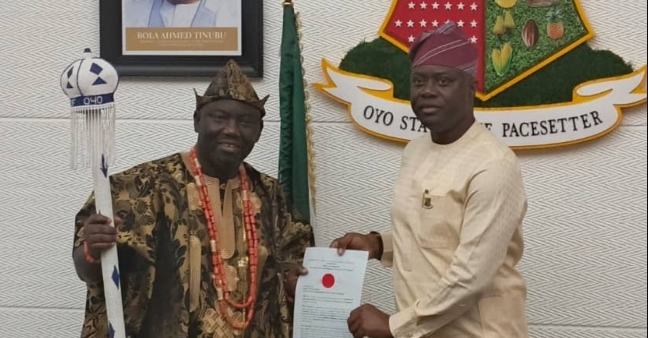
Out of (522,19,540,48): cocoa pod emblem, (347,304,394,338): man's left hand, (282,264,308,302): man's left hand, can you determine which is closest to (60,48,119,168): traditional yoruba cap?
(282,264,308,302): man's left hand

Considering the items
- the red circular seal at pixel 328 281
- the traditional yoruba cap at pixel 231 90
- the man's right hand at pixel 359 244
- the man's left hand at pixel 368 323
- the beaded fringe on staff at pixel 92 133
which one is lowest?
the man's left hand at pixel 368 323

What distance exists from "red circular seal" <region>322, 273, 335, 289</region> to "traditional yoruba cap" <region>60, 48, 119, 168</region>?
0.53 metres

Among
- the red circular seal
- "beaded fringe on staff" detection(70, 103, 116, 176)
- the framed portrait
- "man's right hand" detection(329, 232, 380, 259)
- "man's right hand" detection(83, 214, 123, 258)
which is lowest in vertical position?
the red circular seal

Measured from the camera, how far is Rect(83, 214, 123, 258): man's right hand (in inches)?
65.7

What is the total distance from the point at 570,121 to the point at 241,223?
989mm

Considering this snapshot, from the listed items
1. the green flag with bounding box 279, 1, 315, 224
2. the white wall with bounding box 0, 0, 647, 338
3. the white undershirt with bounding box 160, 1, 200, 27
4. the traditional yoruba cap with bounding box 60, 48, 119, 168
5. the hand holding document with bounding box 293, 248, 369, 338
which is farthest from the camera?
the white undershirt with bounding box 160, 1, 200, 27

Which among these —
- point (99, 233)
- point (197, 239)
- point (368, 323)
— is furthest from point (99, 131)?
point (368, 323)

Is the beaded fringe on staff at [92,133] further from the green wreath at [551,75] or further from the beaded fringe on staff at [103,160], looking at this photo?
the green wreath at [551,75]

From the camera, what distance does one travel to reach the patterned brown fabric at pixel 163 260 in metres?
1.79

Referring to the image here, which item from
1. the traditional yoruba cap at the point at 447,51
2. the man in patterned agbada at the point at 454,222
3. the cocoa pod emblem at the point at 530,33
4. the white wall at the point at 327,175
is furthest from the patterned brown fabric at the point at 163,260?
the cocoa pod emblem at the point at 530,33

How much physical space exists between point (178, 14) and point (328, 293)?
1.04 meters

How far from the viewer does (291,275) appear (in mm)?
1925

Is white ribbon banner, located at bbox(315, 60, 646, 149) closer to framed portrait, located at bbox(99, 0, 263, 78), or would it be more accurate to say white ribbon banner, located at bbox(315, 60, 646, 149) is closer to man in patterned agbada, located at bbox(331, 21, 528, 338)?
framed portrait, located at bbox(99, 0, 263, 78)

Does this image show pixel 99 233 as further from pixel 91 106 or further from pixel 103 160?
pixel 91 106
